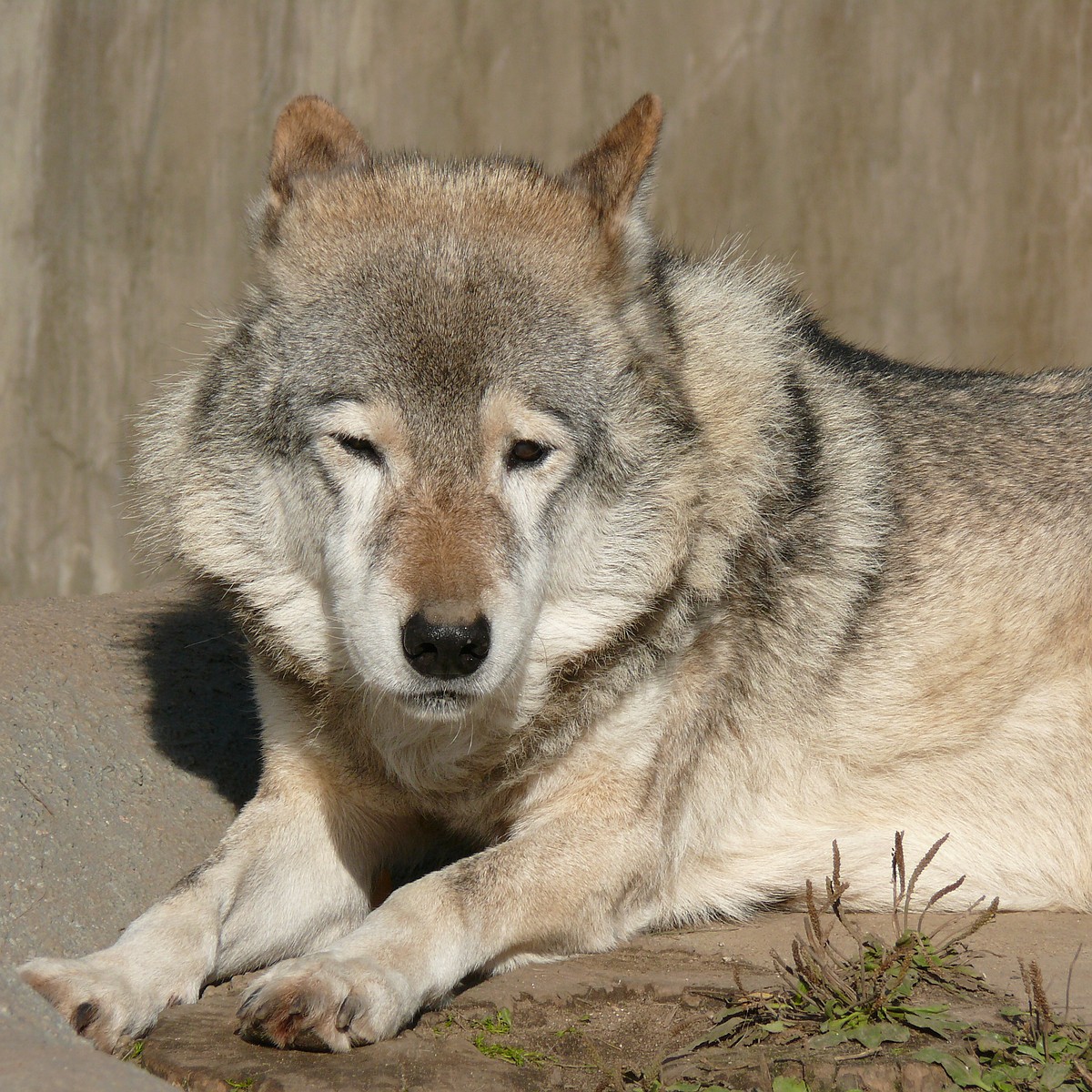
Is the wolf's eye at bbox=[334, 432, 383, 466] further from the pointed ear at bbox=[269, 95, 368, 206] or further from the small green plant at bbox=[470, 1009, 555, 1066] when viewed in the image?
the small green plant at bbox=[470, 1009, 555, 1066]

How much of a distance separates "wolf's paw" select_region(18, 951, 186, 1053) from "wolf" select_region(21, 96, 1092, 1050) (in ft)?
0.03

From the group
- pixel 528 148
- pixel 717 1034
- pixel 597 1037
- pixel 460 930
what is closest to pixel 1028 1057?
pixel 717 1034

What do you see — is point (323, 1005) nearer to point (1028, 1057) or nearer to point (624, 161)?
point (1028, 1057)

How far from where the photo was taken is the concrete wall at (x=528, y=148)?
23.6 ft

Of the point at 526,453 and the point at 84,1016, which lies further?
the point at 526,453

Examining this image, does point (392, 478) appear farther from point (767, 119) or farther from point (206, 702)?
point (767, 119)

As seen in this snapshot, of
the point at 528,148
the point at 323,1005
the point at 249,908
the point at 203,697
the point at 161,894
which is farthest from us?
the point at 528,148

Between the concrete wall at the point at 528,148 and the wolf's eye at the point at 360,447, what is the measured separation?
410 centimetres

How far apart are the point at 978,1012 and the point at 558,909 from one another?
3.28ft

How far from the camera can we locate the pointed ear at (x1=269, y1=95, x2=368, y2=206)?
371 cm

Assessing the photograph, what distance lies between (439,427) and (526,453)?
9.3 inches

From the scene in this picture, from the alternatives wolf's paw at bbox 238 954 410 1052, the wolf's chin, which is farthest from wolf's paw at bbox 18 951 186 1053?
the wolf's chin

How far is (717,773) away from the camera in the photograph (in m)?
3.82

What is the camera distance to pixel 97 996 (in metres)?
2.86
